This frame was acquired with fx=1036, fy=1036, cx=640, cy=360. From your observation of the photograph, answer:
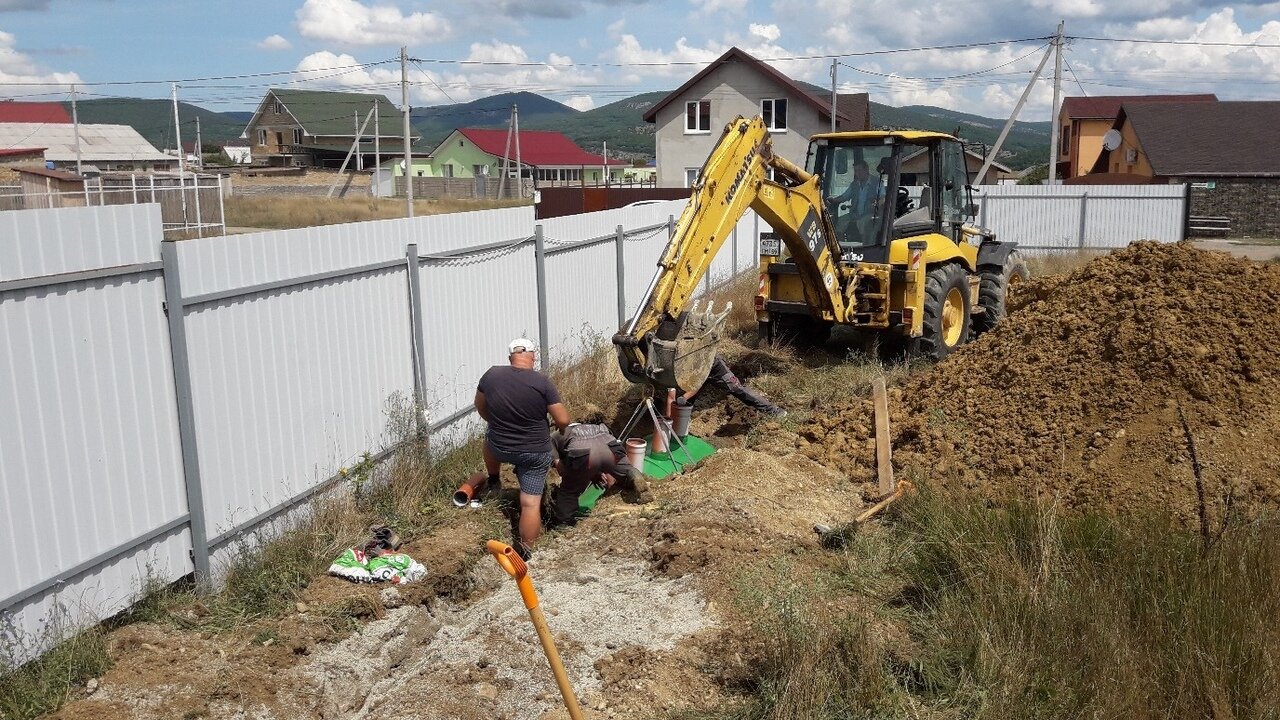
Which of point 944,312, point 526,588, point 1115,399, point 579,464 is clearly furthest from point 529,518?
point 944,312

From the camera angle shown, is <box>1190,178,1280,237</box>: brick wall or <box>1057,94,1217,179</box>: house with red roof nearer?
<box>1190,178,1280,237</box>: brick wall

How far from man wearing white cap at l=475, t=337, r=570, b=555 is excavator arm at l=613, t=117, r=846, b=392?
1.06 m

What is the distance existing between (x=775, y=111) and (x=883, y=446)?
42.2m

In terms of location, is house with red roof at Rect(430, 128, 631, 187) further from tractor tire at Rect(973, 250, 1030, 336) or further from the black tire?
the black tire

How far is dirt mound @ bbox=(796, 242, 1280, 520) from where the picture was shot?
24.6 ft

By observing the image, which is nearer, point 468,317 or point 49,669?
point 49,669

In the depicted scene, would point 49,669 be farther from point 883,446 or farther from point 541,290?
point 541,290

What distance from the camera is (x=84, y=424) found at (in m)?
5.26

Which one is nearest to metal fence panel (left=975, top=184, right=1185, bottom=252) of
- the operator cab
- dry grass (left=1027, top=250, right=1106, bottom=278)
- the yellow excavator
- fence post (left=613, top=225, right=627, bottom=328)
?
dry grass (left=1027, top=250, right=1106, bottom=278)

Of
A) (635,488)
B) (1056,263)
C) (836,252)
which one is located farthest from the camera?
(1056,263)

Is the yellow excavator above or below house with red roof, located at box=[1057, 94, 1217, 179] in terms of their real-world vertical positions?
below

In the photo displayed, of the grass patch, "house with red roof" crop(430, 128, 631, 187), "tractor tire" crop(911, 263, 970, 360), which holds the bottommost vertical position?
the grass patch

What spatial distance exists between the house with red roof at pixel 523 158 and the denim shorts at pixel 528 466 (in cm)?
6825

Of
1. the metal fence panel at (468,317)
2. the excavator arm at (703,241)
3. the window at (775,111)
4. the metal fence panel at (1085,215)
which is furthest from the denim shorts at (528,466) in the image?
the window at (775,111)
